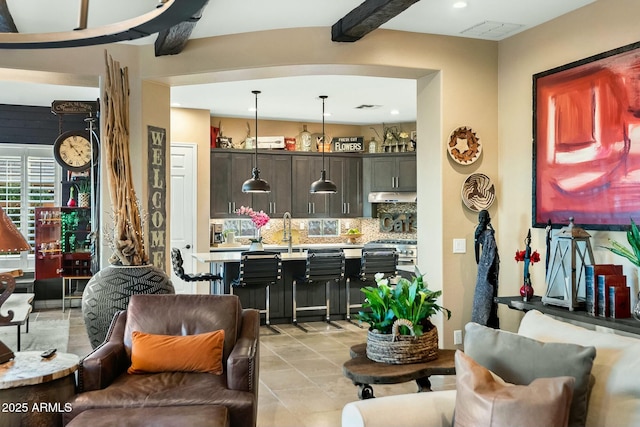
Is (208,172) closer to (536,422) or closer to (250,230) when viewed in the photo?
(250,230)

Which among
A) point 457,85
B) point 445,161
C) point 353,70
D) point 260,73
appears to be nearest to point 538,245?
point 445,161

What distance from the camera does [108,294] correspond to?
437 centimetres

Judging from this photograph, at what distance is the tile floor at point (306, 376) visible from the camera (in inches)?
160

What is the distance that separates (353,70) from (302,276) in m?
2.96

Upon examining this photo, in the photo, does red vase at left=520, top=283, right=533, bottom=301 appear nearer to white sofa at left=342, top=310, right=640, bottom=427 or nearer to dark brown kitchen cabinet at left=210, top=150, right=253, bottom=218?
white sofa at left=342, top=310, right=640, bottom=427

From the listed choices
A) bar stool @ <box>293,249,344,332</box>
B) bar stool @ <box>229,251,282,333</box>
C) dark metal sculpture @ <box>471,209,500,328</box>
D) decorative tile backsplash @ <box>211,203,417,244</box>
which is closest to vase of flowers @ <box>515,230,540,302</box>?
dark metal sculpture @ <box>471,209,500,328</box>

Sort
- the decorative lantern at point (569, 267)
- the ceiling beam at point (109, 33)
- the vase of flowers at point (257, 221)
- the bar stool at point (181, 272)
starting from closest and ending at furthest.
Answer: the ceiling beam at point (109, 33) < the decorative lantern at point (569, 267) < the bar stool at point (181, 272) < the vase of flowers at point (257, 221)

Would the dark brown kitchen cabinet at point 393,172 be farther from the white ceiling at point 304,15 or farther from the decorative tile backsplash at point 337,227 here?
the white ceiling at point 304,15

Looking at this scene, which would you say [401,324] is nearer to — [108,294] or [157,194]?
[108,294]

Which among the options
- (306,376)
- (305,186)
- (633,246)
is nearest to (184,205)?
(305,186)

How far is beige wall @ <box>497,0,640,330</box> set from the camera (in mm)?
4230

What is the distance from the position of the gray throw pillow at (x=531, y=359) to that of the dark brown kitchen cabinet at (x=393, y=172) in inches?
290

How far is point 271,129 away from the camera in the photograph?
32.8ft

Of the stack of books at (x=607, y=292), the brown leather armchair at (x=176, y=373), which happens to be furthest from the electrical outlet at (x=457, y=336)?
the brown leather armchair at (x=176, y=373)
